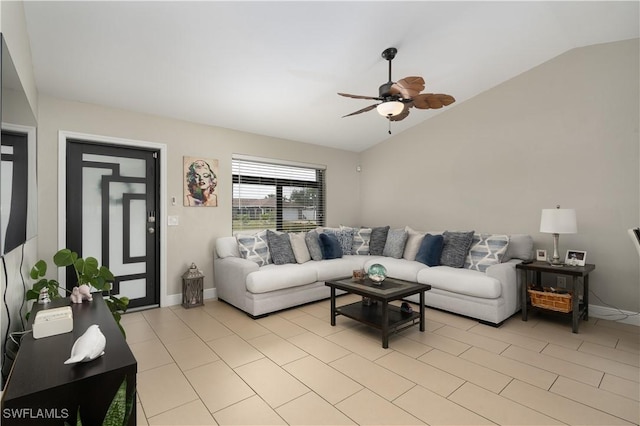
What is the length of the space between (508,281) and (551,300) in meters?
0.42

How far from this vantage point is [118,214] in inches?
140

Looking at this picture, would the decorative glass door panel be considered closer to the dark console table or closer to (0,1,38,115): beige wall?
(0,1,38,115): beige wall

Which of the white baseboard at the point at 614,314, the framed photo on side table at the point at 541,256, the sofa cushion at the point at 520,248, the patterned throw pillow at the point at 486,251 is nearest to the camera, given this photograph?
the white baseboard at the point at 614,314

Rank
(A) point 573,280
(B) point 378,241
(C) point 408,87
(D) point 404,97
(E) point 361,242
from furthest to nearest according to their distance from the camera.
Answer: (E) point 361,242 → (B) point 378,241 → (A) point 573,280 → (D) point 404,97 → (C) point 408,87

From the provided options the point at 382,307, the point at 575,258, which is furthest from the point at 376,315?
the point at 575,258

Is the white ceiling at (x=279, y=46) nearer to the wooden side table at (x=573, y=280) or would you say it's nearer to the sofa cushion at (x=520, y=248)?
the sofa cushion at (x=520, y=248)

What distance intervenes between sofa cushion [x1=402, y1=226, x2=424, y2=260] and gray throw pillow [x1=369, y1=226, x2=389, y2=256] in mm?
410

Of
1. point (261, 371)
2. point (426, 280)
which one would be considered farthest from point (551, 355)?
point (261, 371)

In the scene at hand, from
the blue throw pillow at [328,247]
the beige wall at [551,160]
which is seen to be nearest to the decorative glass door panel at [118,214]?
the blue throw pillow at [328,247]

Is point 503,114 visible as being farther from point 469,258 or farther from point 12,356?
point 12,356

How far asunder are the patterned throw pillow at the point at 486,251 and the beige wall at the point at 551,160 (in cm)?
54

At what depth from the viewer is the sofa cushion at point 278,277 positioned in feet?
11.0

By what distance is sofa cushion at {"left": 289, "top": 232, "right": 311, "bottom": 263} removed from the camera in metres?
4.12

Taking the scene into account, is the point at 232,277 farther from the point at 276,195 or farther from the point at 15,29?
the point at 15,29
